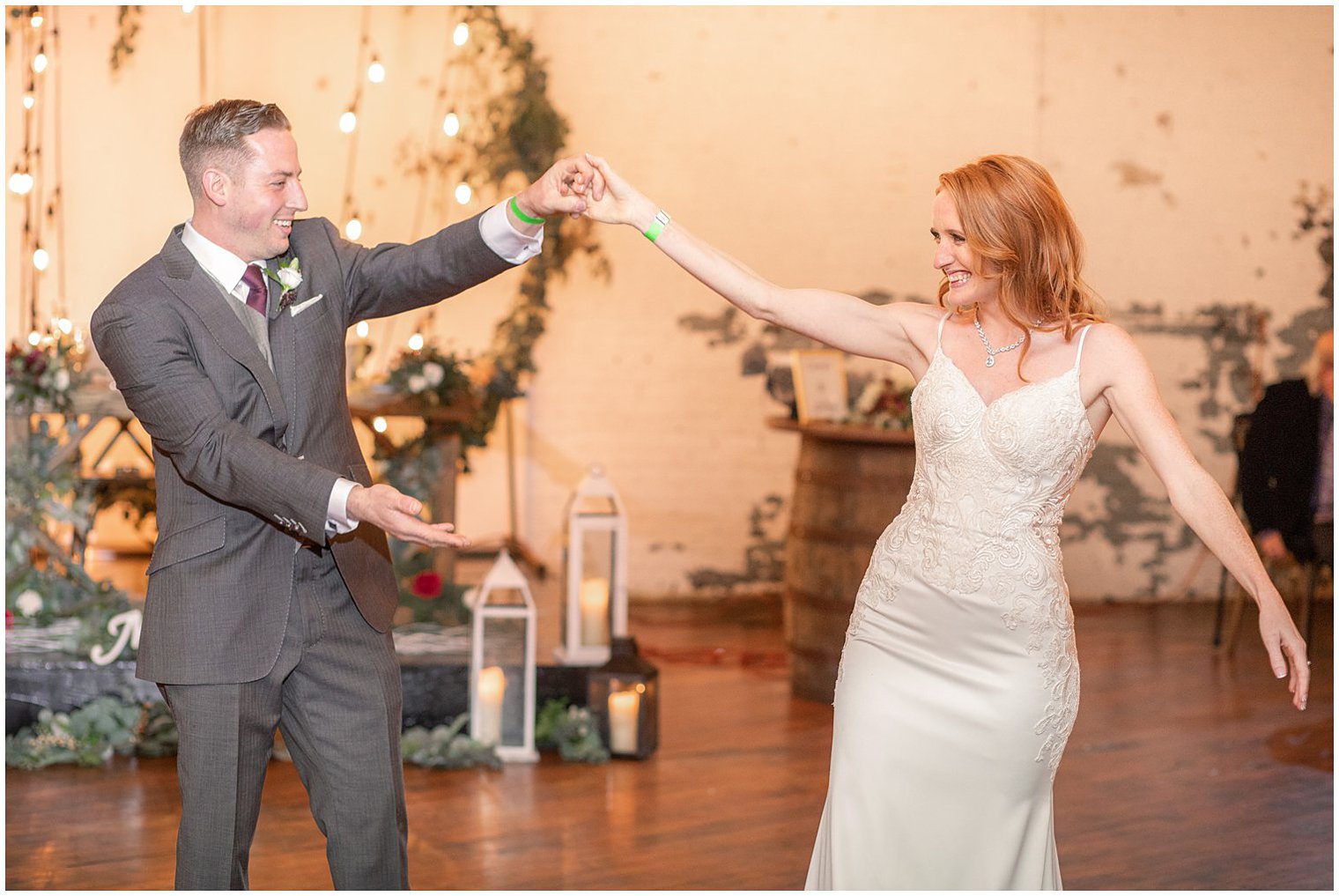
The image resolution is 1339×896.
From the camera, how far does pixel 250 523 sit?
8.00ft

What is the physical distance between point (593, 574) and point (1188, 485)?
8.92 ft

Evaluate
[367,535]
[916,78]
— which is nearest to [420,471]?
[367,535]

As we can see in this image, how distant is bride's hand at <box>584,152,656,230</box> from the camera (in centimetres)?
269

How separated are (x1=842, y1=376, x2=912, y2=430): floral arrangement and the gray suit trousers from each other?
316 cm

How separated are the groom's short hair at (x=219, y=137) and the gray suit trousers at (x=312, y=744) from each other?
2.23 feet

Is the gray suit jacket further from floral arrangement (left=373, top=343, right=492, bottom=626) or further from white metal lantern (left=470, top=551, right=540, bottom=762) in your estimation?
floral arrangement (left=373, top=343, right=492, bottom=626)

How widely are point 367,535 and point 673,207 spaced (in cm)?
505

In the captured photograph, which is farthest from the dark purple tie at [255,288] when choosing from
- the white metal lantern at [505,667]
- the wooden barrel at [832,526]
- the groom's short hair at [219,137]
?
the wooden barrel at [832,526]

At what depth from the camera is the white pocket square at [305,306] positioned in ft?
8.14

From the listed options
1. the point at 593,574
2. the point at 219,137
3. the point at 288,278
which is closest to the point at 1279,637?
the point at 288,278

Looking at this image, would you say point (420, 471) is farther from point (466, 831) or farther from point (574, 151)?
point (574, 151)

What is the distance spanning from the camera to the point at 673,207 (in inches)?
291

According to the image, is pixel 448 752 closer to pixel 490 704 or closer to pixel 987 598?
pixel 490 704

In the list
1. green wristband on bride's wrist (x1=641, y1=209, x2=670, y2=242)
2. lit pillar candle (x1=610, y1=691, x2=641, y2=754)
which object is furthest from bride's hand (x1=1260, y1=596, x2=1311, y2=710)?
lit pillar candle (x1=610, y1=691, x2=641, y2=754)
